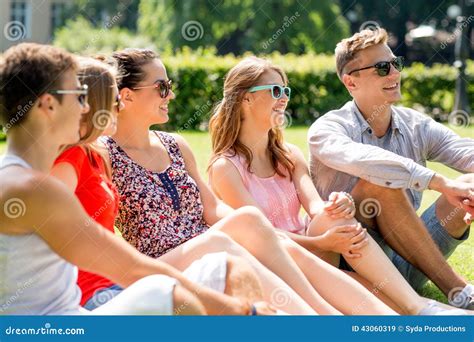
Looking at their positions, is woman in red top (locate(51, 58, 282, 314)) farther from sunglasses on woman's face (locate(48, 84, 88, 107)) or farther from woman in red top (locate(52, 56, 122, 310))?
sunglasses on woman's face (locate(48, 84, 88, 107))

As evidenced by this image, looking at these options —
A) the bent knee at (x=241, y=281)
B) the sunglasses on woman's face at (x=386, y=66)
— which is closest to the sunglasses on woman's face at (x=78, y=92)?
the bent knee at (x=241, y=281)

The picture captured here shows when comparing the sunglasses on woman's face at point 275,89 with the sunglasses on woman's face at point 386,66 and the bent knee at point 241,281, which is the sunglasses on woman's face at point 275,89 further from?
the bent knee at point 241,281

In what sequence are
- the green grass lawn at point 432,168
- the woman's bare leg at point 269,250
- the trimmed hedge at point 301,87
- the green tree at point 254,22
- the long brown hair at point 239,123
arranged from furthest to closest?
the green tree at point 254,22 → the trimmed hedge at point 301,87 → the green grass lawn at point 432,168 → the long brown hair at point 239,123 → the woman's bare leg at point 269,250

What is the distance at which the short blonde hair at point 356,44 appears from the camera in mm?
4801

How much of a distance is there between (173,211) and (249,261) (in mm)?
695

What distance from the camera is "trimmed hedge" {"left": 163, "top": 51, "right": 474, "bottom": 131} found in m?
14.3

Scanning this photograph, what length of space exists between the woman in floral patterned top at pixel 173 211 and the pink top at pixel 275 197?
323mm

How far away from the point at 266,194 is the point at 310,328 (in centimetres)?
118

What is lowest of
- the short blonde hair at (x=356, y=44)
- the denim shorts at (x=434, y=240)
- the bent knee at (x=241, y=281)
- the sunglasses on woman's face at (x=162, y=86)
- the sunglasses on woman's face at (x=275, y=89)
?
the denim shorts at (x=434, y=240)

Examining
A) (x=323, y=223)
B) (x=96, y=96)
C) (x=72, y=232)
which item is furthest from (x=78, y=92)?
(x=323, y=223)

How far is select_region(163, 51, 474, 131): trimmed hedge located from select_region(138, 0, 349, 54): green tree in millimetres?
17914

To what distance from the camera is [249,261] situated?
352 cm

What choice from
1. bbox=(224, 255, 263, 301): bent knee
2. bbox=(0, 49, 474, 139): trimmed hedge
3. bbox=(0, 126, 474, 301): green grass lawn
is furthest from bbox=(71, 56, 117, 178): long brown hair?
bbox=(0, 49, 474, 139): trimmed hedge

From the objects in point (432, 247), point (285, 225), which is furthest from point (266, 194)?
point (432, 247)
